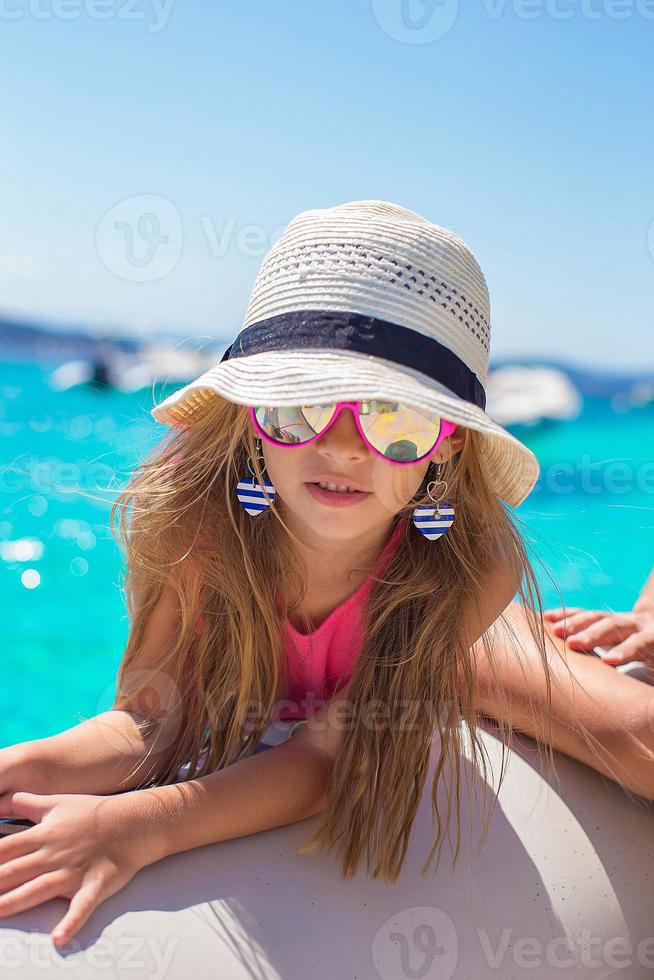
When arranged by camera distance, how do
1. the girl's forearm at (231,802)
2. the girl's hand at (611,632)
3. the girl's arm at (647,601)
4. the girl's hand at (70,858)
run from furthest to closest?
1. the girl's arm at (647,601)
2. the girl's hand at (611,632)
3. the girl's forearm at (231,802)
4. the girl's hand at (70,858)

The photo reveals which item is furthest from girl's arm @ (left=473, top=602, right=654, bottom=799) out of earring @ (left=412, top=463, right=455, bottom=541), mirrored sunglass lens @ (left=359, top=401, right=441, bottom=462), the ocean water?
mirrored sunglass lens @ (left=359, top=401, right=441, bottom=462)

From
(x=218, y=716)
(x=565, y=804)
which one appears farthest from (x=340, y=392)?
(x=565, y=804)

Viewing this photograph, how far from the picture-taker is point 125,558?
1.74m

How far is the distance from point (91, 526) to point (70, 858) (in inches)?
145

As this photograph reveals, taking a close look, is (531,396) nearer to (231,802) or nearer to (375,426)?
(375,426)

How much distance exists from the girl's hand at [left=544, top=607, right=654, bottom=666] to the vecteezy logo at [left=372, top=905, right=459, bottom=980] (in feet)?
2.30

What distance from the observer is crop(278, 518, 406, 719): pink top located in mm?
1637

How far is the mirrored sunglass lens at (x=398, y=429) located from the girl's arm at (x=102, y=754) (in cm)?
52

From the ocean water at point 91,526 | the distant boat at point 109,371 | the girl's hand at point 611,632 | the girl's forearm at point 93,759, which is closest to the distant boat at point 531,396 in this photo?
the ocean water at point 91,526

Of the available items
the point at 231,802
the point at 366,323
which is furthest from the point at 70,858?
the point at 366,323

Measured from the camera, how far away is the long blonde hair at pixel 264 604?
151 centimetres

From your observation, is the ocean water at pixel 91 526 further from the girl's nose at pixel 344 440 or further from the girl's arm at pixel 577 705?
the girl's nose at pixel 344 440

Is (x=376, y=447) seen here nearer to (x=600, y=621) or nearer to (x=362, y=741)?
(x=362, y=741)

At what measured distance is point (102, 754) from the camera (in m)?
1.50
